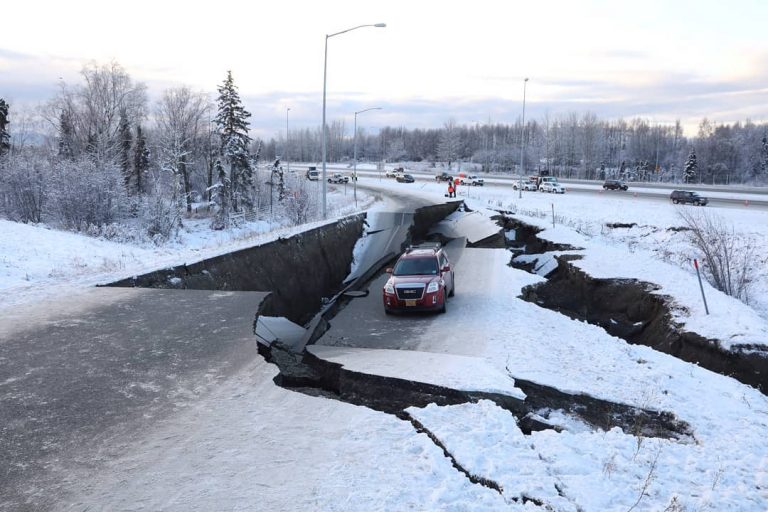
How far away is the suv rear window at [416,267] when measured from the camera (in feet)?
51.5

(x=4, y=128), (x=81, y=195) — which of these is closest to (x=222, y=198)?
(x=81, y=195)

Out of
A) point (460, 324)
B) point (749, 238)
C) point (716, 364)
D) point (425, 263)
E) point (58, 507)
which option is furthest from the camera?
point (749, 238)

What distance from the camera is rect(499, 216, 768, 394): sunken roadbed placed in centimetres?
1180

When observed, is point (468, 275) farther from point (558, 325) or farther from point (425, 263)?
point (558, 325)

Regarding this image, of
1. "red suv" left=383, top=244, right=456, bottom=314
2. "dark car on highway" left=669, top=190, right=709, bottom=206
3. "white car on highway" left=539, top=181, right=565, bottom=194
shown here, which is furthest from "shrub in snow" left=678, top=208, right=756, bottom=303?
"white car on highway" left=539, top=181, right=565, bottom=194

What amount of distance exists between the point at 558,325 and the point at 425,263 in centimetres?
434

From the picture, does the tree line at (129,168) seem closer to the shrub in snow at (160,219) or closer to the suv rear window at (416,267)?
the shrub in snow at (160,219)

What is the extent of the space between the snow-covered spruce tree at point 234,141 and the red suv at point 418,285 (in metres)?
41.9

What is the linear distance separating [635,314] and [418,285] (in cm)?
746

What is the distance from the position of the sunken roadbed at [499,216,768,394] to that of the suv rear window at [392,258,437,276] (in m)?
3.62

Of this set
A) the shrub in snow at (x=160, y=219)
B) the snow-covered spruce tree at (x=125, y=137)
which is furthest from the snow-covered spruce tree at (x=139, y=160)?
the shrub in snow at (x=160, y=219)

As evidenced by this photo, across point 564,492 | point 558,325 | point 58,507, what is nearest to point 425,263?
point 558,325

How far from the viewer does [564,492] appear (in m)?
5.37

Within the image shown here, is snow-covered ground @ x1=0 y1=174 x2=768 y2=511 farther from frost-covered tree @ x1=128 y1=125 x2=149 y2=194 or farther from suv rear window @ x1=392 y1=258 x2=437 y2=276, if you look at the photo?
frost-covered tree @ x1=128 y1=125 x2=149 y2=194
